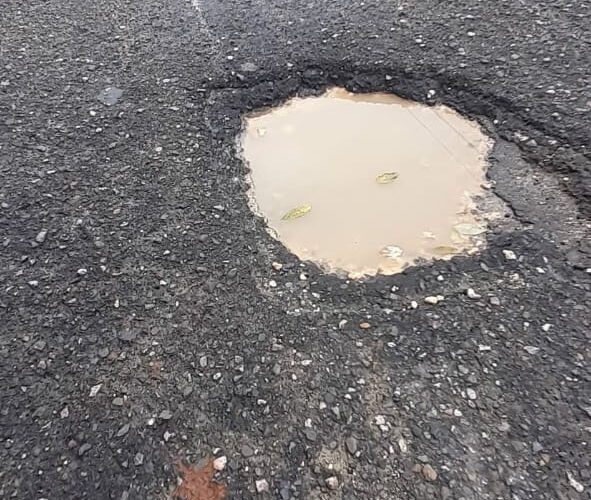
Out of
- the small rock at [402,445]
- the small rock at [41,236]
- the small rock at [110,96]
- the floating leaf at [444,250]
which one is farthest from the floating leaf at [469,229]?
the small rock at [110,96]

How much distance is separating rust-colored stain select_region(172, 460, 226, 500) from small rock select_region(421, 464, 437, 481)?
70 cm

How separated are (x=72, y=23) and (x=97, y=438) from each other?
322 centimetres

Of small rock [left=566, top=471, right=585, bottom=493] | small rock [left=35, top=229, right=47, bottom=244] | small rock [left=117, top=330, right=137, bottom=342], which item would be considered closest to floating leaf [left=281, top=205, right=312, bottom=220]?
small rock [left=117, top=330, right=137, bottom=342]

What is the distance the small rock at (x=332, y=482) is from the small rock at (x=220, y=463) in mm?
367

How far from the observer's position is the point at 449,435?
2.17 meters

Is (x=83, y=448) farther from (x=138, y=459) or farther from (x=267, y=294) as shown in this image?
(x=267, y=294)

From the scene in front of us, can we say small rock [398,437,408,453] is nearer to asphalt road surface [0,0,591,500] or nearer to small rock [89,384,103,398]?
A: asphalt road surface [0,0,591,500]

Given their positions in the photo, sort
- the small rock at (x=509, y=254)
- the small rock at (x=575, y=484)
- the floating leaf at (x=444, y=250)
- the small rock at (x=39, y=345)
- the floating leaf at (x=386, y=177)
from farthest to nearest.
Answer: the floating leaf at (x=386, y=177)
the floating leaf at (x=444, y=250)
the small rock at (x=509, y=254)
the small rock at (x=39, y=345)
the small rock at (x=575, y=484)

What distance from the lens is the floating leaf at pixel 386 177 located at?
3281 millimetres

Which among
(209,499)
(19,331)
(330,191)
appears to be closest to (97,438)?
(209,499)

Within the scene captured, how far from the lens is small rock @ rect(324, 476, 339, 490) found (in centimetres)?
207

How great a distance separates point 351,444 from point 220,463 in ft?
1.56

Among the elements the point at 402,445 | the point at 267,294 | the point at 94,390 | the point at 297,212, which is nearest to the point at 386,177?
the point at 297,212

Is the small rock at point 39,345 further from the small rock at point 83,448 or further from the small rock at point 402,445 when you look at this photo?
the small rock at point 402,445
